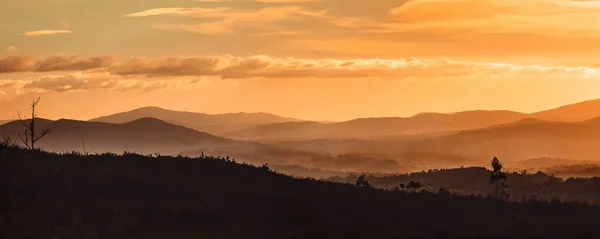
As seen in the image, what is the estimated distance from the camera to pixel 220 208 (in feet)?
95.0

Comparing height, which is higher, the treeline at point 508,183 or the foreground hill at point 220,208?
the treeline at point 508,183

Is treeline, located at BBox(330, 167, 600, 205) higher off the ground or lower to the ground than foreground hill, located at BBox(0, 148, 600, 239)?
higher

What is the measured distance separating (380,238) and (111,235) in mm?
8227

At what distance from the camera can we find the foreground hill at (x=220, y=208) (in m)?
26.4

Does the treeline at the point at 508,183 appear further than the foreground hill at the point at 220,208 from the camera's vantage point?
Yes

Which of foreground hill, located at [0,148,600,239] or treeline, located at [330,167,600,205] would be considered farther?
treeline, located at [330,167,600,205]

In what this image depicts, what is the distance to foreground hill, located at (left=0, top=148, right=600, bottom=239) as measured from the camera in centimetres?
2642

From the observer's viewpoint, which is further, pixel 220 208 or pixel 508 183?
pixel 508 183

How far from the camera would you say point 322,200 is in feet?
103

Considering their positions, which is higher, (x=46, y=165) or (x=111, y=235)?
(x=46, y=165)

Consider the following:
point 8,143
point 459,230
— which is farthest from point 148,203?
point 8,143

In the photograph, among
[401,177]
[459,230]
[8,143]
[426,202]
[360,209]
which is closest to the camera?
[459,230]

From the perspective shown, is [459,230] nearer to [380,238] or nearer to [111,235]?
[380,238]

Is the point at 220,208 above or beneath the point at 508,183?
beneath
